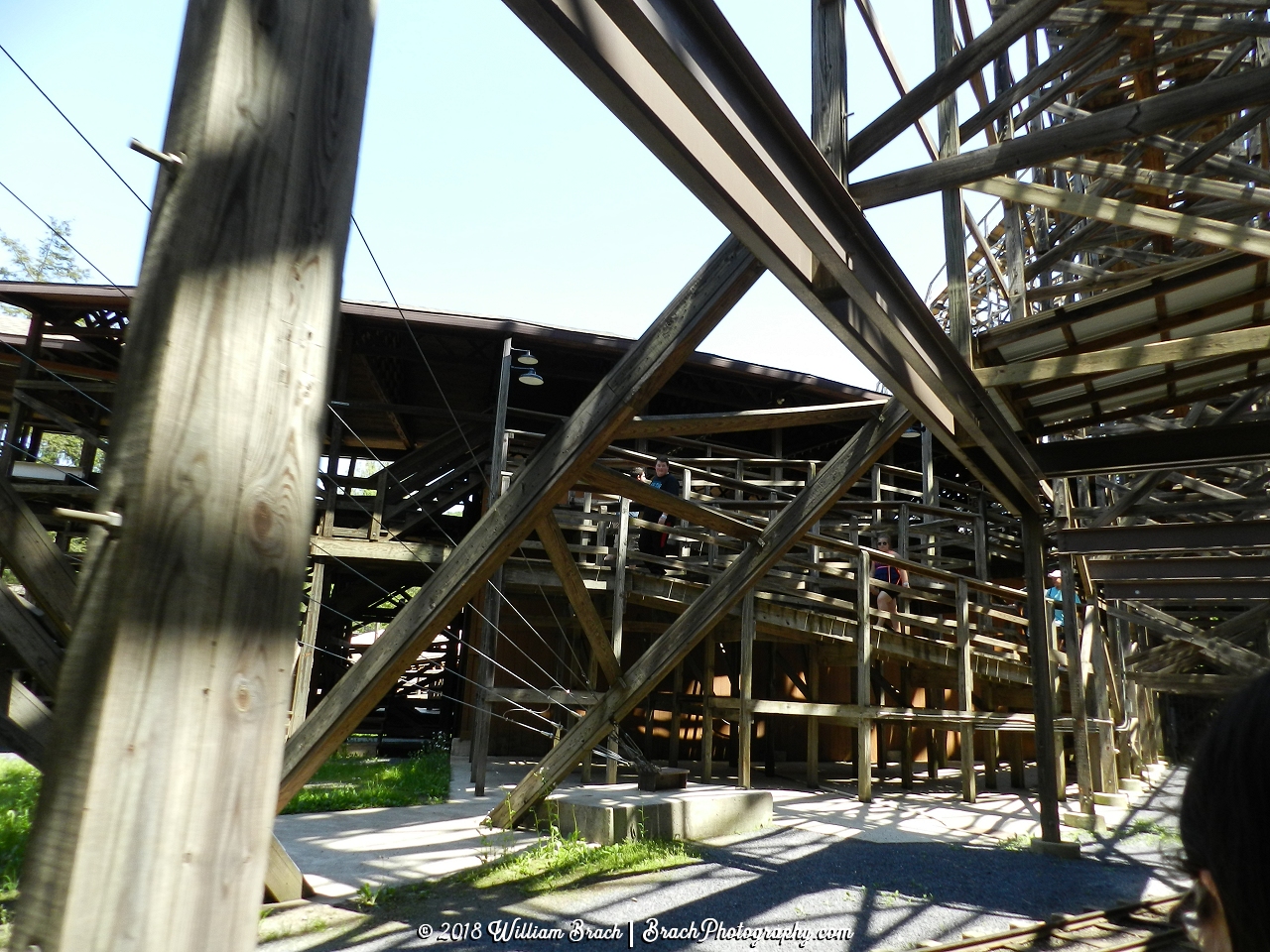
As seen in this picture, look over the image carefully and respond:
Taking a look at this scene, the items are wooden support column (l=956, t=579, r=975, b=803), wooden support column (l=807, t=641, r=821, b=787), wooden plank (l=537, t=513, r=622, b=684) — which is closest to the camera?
wooden plank (l=537, t=513, r=622, b=684)

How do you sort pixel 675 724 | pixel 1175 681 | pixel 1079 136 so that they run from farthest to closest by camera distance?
pixel 1175 681 → pixel 675 724 → pixel 1079 136

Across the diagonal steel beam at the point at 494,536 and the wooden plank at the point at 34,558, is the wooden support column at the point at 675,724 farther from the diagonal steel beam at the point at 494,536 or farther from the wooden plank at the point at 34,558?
the wooden plank at the point at 34,558

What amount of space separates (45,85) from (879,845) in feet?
23.5

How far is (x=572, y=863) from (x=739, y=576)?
2200 millimetres

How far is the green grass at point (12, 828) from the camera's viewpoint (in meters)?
4.28

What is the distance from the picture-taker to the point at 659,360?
4.06 metres

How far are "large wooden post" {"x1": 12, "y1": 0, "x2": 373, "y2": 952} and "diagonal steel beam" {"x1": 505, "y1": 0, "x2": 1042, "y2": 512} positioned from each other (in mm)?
733

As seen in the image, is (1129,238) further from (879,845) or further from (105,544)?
(105,544)

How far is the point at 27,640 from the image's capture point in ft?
11.7

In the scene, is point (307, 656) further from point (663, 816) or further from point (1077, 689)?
point (1077, 689)

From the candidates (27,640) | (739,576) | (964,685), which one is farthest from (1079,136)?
(964,685)

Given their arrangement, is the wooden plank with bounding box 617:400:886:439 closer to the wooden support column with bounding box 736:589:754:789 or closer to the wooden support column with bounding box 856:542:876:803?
the wooden support column with bounding box 736:589:754:789

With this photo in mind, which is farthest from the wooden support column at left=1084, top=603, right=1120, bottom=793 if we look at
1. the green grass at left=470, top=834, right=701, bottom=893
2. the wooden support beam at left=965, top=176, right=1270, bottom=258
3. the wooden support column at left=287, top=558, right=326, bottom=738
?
the wooden support column at left=287, top=558, right=326, bottom=738

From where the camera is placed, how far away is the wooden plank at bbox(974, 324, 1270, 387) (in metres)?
4.66
